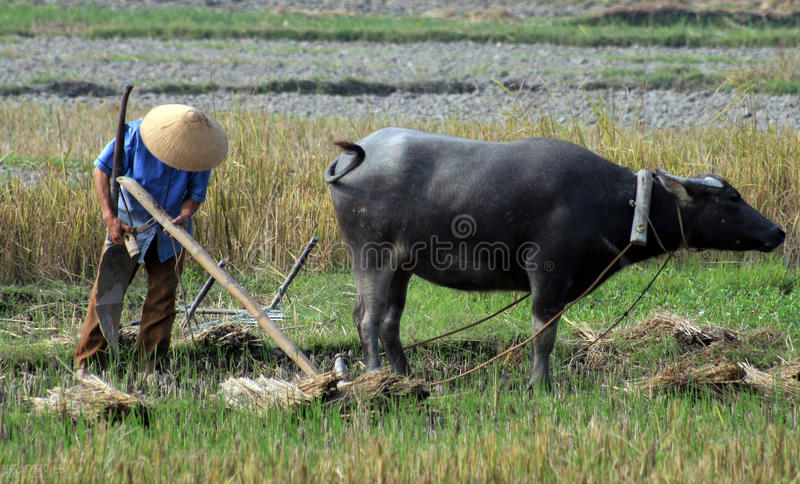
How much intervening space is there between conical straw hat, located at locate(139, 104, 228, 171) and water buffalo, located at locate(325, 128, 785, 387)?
1.79ft

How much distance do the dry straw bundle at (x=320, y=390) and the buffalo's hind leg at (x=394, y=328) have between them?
42cm

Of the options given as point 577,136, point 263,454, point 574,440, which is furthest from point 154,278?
point 577,136

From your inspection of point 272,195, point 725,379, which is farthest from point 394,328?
point 272,195

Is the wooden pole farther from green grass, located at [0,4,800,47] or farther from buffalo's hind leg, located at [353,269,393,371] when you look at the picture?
green grass, located at [0,4,800,47]

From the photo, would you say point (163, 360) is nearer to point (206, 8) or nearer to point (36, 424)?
point (36, 424)

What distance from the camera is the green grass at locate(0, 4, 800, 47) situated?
16.1 metres

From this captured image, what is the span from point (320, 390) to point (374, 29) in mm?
14629

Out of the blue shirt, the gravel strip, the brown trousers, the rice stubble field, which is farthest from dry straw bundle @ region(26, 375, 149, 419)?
the gravel strip

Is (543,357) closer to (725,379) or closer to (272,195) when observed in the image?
(725,379)

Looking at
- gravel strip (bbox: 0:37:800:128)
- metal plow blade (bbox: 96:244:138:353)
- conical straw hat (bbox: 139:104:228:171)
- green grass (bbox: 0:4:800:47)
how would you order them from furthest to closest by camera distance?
1. green grass (bbox: 0:4:800:47)
2. gravel strip (bbox: 0:37:800:128)
3. metal plow blade (bbox: 96:244:138:353)
4. conical straw hat (bbox: 139:104:228:171)

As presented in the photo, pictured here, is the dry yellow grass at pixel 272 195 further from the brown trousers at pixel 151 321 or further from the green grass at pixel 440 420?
the brown trousers at pixel 151 321

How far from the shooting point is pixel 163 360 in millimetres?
4344

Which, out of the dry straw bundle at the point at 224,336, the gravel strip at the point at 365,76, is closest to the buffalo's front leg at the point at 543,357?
the dry straw bundle at the point at 224,336

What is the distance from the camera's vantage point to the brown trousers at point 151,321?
4168 millimetres
